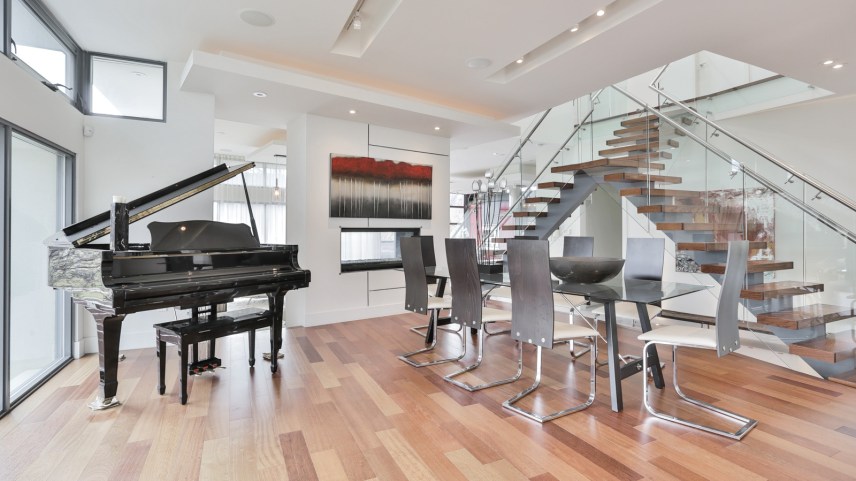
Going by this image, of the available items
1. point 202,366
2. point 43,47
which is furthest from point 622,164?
point 43,47

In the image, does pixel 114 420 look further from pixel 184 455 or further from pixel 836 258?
pixel 836 258

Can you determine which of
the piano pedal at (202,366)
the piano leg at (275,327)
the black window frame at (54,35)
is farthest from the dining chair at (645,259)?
the black window frame at (54,35)

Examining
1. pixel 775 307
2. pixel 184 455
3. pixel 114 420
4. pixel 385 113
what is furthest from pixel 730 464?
pixel 385 113

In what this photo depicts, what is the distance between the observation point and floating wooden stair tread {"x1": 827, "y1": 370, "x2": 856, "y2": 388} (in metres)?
3.09

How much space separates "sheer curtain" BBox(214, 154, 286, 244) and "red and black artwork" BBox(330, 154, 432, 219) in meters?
4.21

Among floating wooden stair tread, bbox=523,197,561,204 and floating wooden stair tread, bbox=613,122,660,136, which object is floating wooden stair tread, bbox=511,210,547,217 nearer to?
floating wooden stair tread, bbox=523,197,561,204

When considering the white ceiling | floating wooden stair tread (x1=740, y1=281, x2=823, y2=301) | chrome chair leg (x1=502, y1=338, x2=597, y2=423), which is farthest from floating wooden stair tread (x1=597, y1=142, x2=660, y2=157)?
chrome chair leg (x1=502, y1=338, x2=597, y2=423)

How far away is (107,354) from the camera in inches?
103

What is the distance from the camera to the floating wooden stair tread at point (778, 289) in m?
3.57

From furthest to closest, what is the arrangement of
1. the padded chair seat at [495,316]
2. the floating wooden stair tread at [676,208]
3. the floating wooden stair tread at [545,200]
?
the floating wooden stair tread at [545,200]
the floating wooden stair tread at [676,208]
the padded chair seat at [495,316]

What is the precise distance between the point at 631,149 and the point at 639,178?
0.50 meters

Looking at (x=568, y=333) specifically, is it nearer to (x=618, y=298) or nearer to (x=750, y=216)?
(x=618, y=298)

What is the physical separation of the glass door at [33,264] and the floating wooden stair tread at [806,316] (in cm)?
571

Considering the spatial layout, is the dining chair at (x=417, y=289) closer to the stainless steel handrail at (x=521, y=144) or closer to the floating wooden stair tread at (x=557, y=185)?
the floating wooden stair tread at (x=557, y=185)
